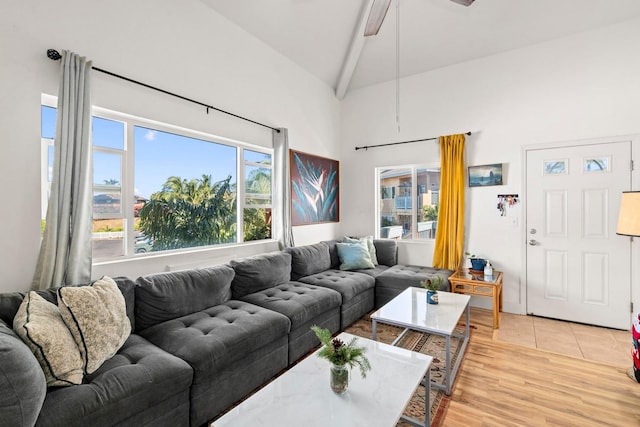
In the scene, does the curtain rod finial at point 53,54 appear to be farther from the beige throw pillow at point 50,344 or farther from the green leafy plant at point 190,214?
the beige throw pillow at point 50,344

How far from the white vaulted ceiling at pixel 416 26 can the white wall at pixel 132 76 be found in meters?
0.26

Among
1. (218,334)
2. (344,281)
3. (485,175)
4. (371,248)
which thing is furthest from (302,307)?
(485,175)

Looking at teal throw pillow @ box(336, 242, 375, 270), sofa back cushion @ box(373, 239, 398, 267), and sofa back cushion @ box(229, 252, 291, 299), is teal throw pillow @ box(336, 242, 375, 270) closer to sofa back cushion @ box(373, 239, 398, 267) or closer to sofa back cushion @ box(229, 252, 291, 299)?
sofa back cushion @ box(373, 239, 398, 267)

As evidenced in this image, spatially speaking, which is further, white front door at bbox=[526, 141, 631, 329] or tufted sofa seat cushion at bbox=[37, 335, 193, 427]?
white front door at bbox=[526, 141, 631, 329]

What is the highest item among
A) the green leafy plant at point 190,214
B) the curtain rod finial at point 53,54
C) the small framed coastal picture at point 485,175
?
the curtain rod finial at point 53,54

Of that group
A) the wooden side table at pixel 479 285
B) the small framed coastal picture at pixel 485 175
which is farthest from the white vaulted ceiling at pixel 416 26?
the wooden side table at pixel 479 285

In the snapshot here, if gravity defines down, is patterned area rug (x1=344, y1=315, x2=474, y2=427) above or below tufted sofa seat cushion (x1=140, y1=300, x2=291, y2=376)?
below

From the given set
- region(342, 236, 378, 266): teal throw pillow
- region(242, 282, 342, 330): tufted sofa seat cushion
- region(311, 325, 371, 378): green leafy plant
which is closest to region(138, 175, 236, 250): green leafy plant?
region(242, 282, 342, 330): tufted sofa seat cushion

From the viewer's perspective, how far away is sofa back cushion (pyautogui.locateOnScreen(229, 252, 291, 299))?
113 inches

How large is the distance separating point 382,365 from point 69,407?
1.49m

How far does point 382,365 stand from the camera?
174 centimetres

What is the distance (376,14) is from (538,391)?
318cm

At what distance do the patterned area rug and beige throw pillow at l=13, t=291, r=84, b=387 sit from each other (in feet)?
5.94

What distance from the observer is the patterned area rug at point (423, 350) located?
6.41ft
